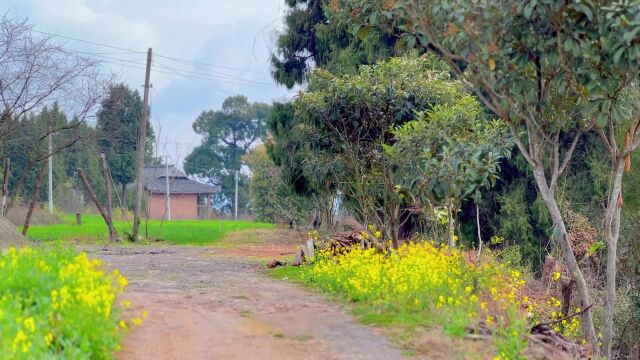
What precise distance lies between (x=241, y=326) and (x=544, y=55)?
4.32 meters

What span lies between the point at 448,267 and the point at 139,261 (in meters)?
8.94

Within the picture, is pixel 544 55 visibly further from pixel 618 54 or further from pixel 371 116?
pixel 371 116

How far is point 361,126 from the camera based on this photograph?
1378cm

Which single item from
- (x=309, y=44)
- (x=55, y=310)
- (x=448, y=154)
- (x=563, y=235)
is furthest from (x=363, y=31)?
(x=309, y=44)

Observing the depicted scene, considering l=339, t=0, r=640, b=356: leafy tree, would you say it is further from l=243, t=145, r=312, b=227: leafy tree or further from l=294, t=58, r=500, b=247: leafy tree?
l=243, t=145, r=312, b=227: leafy tree

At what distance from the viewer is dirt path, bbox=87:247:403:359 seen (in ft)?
23.4

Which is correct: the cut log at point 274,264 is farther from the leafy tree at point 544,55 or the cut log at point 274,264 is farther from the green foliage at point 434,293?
the leafy tree at point 544,55

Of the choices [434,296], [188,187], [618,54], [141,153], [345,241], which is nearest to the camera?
[618,54]

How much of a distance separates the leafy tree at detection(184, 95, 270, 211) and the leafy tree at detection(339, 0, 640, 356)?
63.8 meters

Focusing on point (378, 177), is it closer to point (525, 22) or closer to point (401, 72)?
point (401, 72)

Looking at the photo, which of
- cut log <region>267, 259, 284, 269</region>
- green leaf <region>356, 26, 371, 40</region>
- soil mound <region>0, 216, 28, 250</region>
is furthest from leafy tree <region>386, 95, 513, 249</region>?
soil mound <region>0, 216, 28, 250</region>

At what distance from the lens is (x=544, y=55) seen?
8.78 m

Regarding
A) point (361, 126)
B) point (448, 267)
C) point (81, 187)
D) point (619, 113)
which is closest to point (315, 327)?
point (448, 267)

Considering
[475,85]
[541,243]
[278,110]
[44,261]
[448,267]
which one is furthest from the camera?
[278,110]
